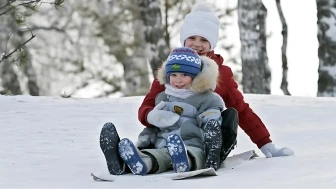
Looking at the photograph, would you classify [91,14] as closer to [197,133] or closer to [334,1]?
[334,1]

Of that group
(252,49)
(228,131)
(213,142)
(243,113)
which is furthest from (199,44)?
(252,49)

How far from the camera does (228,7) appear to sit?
2136cm

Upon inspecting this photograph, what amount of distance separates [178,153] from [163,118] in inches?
16.2

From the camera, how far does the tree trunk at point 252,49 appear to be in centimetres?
1370

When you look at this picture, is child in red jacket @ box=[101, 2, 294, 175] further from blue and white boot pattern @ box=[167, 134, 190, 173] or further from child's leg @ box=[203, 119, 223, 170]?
blue and white boot pattern @ box=[167, 134, 190, 173]

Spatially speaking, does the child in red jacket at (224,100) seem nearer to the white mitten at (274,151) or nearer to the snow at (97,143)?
the white mitten at (274,151)

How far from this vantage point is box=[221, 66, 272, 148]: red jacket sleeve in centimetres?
514

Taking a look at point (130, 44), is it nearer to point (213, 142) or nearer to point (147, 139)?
point (147, 139)

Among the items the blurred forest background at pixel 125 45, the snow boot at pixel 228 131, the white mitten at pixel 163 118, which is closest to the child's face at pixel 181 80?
the white mitten at pixel 163 118

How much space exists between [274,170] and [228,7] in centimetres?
1707

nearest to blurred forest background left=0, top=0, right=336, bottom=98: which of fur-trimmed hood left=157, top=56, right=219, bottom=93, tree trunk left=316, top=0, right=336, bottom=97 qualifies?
tree trunk left=316, top=0, right=336, bottom=97

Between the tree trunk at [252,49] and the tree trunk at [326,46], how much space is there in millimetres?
1042

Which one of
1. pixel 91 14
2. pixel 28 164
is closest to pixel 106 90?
pixel 91 14

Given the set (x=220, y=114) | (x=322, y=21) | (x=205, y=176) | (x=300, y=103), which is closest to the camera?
(x=205, y=176)
